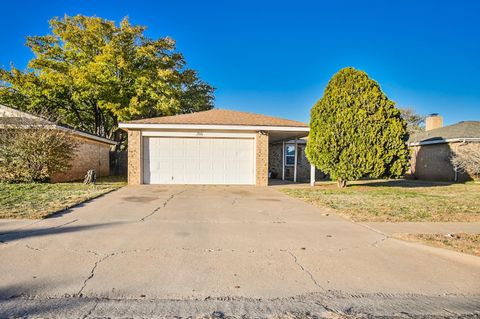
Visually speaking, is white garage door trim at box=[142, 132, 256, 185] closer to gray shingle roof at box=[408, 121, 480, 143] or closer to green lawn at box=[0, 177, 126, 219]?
green lawn at box=[0, 177, 126, 219]

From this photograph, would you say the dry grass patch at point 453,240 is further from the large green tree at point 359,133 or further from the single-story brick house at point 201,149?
the single-story brick house at point 201,149

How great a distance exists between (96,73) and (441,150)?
74.9 feet

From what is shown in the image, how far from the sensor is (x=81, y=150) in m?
15.4

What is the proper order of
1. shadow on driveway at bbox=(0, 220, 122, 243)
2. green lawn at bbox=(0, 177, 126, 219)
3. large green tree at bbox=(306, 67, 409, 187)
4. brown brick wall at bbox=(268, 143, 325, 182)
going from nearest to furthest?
shadow on driveway at bbox=(0, 220, 122, 243) < green lawn at bbox=(0, 177, 126, 219) < large green tree at bbox=(306, 67, 409, 187) < brown brick wall at bbox=(268, 143, 325, 182)

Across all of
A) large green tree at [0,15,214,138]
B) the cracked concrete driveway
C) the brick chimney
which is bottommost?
the cracked concrete driveway

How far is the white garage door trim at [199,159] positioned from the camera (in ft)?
42.7

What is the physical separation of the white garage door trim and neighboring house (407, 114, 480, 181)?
443 inches

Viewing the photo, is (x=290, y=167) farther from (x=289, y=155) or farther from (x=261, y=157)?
(x=261, y=157)

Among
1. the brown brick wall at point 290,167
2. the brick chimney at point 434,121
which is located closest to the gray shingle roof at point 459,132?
the brick chimney at point 434,121

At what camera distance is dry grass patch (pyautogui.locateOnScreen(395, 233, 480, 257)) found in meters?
4.32

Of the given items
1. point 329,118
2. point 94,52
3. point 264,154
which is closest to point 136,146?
point 264,154

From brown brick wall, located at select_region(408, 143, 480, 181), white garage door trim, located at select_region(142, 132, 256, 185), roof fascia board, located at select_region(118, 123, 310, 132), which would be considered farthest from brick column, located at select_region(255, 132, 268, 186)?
brown brick wall, located at select_region(408, 143, 480, 181)

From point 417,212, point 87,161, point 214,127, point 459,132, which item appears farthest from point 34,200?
point 459,132

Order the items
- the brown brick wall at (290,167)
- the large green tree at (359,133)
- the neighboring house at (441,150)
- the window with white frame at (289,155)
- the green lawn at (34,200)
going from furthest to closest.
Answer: the brown brick wall at (290,167) → the window with white frame at (289,155) → the neighboring house at (441,150) → the large green tree at (359,133) → the green lawn at (34,200)
